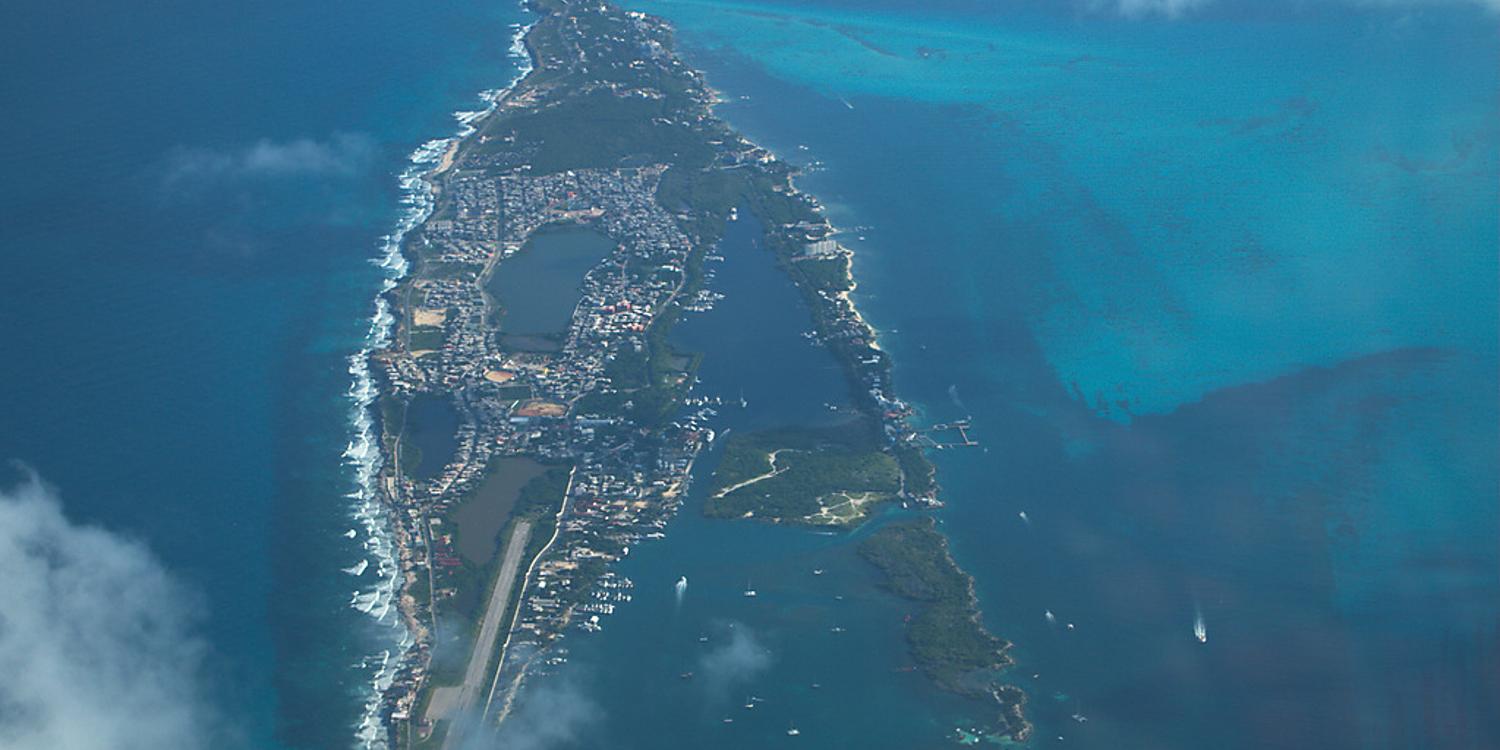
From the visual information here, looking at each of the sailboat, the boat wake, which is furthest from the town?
the sailboat

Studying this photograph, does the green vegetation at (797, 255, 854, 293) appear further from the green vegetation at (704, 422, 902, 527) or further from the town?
the green vegetation at (704, 422, 902, 527)

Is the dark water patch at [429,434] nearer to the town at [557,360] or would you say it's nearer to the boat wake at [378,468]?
the town at [557,360]

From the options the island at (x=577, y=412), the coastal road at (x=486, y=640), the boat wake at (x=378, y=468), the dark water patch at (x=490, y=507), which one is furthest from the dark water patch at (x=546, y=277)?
the coastal road at (x=486, y=640)

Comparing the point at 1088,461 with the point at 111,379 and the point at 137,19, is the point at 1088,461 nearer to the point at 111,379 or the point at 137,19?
the point at 111,379

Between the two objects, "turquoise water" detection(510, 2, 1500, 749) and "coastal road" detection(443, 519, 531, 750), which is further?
"turquoise water" detection(510, 2, 1500, 749)

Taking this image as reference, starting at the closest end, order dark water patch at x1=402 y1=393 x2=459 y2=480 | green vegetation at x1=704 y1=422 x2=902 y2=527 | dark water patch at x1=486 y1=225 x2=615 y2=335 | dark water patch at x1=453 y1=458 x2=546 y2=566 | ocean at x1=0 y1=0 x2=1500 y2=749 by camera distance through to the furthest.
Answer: ocean at x1=0 y1=0 x2=1500 y2=749, dark water patch at x1=453 y1=458 x2=546 y2=566, green vegetation at x1=704 y1=422 x2=902 y2=527, dark water patch at x1=402 y1=393 x2=459 y2=480, dark water patch at x1=486 y1=225 x2=615 y2=335

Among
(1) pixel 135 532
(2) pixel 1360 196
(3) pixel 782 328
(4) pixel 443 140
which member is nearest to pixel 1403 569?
(3) pixel 782 328
